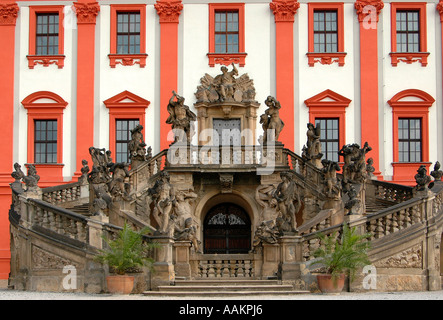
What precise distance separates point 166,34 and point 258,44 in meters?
3.43

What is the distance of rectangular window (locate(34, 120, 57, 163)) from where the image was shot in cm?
3083

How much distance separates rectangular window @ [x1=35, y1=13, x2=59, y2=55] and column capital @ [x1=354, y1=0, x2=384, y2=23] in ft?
36.8

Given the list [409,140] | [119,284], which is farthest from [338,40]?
[119,284]

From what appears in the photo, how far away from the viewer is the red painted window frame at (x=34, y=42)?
31078mm

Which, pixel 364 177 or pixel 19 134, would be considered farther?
pixel 19 134

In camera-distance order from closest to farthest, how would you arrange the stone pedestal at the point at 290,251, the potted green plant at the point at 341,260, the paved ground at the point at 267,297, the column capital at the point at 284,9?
the paved ground at the point at 267,297 → the potted green plant at the point at 341,260 → the stone pedestal at the point at 290,251 → the column capital at the point at 284,9

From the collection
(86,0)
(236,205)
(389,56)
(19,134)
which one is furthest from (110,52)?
(389,56)

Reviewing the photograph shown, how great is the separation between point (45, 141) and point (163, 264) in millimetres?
11632

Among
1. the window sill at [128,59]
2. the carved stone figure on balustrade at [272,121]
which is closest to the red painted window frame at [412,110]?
the carved stone figure on balustrade at [272,121]

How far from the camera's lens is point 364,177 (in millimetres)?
25109

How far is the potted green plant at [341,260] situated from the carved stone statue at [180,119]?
314 inches

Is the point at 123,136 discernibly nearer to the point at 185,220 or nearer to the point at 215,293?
the point at 185,220

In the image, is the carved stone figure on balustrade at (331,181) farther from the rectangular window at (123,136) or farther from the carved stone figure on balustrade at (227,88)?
the rectangular window at (123,136)

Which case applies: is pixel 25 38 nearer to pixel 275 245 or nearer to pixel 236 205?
pixel 236 205
